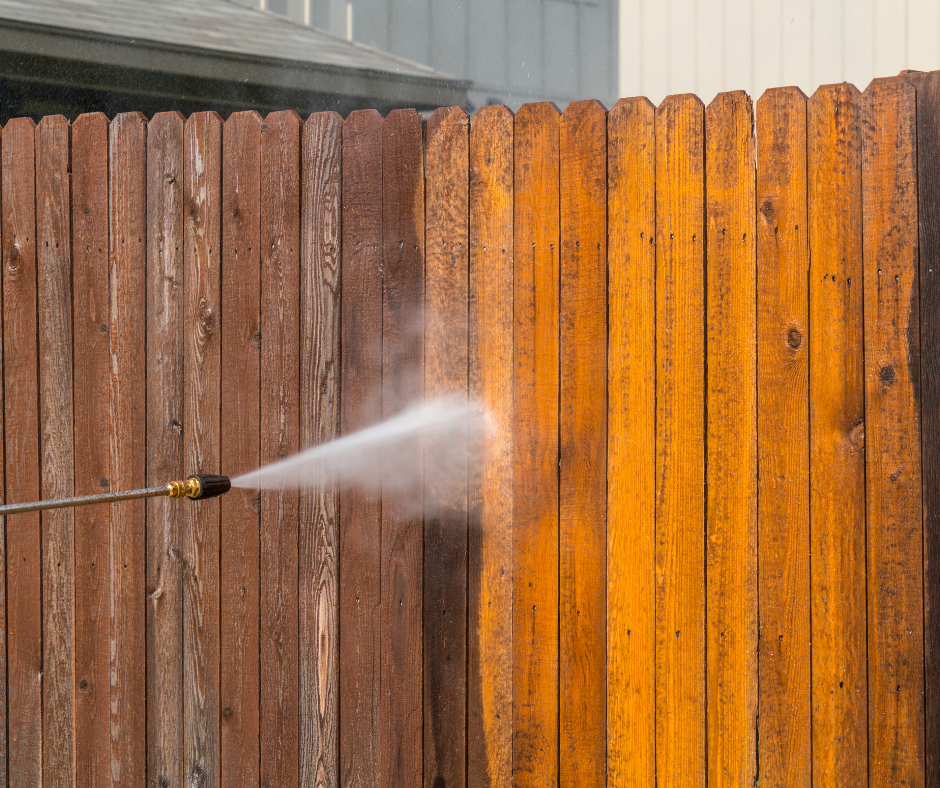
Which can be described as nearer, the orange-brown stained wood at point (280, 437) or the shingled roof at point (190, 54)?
the orange-brown stained wood at point (280, 437)

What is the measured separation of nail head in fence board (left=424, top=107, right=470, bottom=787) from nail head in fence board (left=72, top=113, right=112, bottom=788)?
3.96 feet

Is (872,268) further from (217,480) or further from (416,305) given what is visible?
(217,480)

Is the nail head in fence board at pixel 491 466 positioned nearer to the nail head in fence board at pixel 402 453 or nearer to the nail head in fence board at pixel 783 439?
the nail head in fence board at pixel 402 453

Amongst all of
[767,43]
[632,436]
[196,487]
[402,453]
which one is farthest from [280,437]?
[767,43]

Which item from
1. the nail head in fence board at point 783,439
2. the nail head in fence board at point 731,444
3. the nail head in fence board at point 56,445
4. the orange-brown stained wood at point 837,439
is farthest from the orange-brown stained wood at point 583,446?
the nail head in fence board at point 56,445

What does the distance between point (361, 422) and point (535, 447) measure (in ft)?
1.90

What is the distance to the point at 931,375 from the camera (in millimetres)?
1981

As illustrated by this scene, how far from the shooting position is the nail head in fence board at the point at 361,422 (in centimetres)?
237

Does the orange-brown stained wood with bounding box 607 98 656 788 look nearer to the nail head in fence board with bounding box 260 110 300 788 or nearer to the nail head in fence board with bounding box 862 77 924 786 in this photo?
the nail head in fence board with bounding box 862 77 924 786

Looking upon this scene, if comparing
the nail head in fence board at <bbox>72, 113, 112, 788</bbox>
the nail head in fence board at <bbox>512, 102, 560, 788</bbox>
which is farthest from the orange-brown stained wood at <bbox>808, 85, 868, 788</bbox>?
the nail head in fence board at <bbox>72, 113, 112, 788</bbox>

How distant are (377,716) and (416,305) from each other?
53.0 inches

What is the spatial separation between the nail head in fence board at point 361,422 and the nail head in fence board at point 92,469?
3.02 ft

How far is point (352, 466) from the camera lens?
7.81ft

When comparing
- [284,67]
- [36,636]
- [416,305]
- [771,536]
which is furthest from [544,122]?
[36,636]
